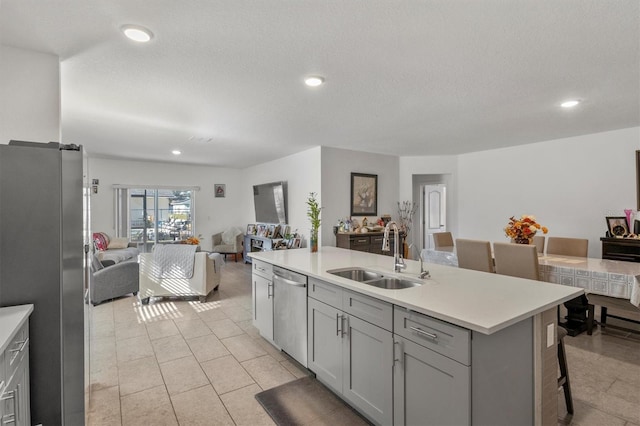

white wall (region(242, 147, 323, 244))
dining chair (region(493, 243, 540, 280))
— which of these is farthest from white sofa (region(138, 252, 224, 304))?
dining chair (region(493, 243, 540, 280))

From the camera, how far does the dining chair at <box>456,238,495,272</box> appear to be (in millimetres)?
3447

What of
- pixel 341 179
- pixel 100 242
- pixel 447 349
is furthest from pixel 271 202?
pixel 447 349

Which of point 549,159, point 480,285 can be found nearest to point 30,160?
point 480,285

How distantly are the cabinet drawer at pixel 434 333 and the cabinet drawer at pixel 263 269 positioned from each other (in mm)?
1627

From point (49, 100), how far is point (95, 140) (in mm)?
3458

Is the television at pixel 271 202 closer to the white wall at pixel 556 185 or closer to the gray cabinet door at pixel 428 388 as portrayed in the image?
the white wall at pixel 556 185

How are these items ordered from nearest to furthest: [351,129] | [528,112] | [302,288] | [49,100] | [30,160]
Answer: [30,160] → [49,100] → [302,288] → [528,112] → [351,129]

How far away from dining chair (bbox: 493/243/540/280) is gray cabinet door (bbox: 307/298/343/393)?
208 cm

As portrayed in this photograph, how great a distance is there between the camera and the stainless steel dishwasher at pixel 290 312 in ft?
8.68

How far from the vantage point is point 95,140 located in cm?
519

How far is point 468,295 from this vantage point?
72.7 inches

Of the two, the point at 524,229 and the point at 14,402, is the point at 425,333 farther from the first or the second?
the point at 524,229

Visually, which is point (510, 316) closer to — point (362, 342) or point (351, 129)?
point (362, 342)

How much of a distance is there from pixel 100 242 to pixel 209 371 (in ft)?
17.0
